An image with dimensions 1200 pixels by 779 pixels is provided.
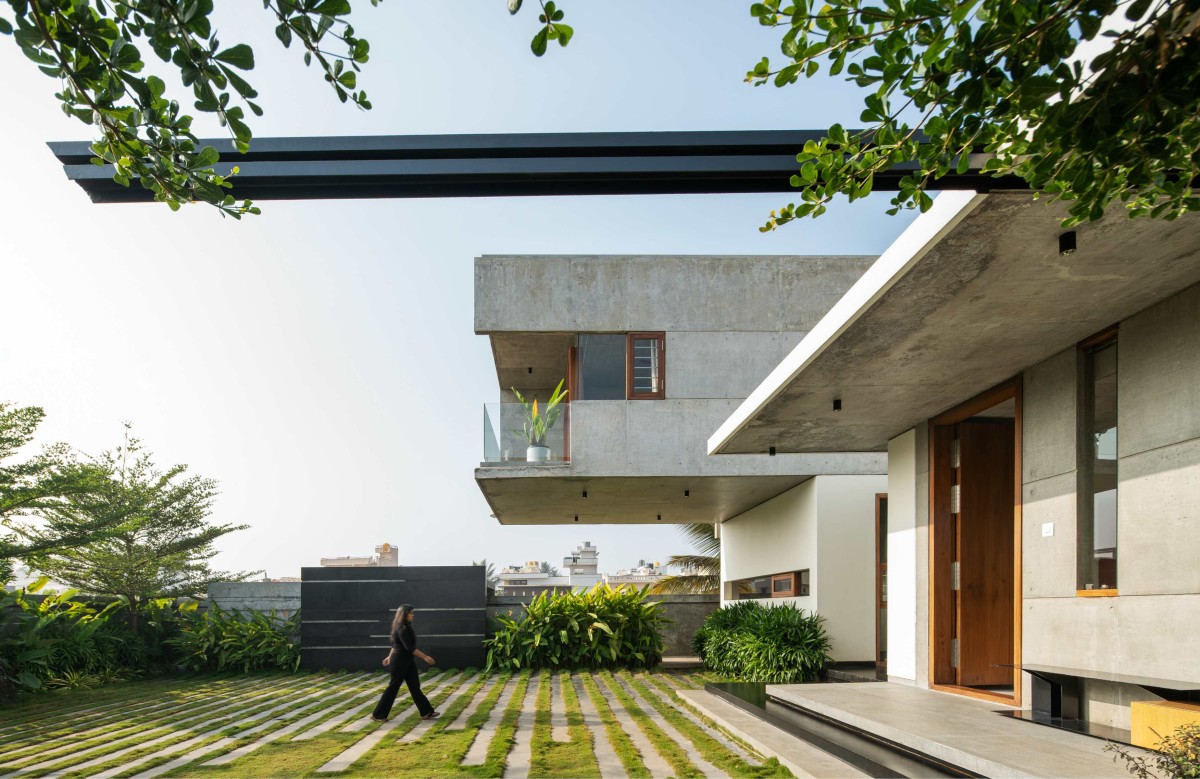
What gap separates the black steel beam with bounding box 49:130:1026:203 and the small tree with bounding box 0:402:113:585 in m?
12.5

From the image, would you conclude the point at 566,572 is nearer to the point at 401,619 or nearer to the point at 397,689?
the point at 401,619

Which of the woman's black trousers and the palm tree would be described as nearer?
the woman's black trousers

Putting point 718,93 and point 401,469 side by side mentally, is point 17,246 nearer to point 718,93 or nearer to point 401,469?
point 718,93

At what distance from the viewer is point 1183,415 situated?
611cm

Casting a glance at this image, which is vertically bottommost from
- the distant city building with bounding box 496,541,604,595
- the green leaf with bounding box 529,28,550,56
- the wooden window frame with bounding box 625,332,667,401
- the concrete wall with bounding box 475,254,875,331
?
the distant city building with bounding box 496,541,604,595

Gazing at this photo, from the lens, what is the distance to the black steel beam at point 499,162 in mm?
3109

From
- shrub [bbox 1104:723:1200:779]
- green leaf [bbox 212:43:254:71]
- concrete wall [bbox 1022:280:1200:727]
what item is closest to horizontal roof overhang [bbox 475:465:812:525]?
concrete wall [bbox 1022:280:1200:727]

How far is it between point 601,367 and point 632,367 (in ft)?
1.58

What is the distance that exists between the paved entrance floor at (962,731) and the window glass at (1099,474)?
1187 mm

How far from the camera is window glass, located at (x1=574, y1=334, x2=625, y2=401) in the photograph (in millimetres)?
15211

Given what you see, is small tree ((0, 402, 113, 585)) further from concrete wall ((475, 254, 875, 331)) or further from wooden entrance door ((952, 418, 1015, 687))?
wooden entrance door ((952, 418, 1015, 687))

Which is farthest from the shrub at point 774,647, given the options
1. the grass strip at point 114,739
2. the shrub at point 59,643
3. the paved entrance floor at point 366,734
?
the shrub at point 59,643

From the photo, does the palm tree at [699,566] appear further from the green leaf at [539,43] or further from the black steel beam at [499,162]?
the green leaf at [539,43]

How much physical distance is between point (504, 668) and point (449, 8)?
13402 millimetres
